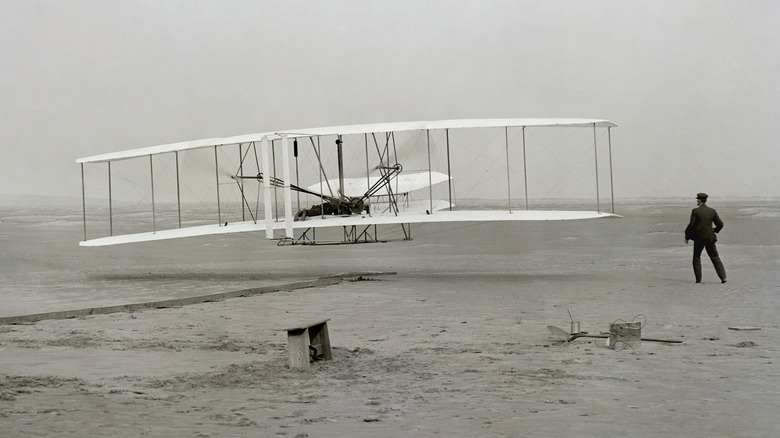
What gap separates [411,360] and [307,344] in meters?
1.22

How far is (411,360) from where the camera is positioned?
9.43m

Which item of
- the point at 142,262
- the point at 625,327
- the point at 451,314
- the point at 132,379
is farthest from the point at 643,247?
the point at 132,379

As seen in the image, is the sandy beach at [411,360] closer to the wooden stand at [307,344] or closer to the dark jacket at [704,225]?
the wooden stand at [307,344]

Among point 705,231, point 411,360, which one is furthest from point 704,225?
point 411,360

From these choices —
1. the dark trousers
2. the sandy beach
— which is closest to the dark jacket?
the dark trousers

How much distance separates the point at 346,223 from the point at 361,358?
39.5ft

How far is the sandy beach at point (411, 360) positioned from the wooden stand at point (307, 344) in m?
0.18

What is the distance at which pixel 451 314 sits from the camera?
44.0 ft

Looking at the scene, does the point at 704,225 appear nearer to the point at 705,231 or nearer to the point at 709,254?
the point at 705,231

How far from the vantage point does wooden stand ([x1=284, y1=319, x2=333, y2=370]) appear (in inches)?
347

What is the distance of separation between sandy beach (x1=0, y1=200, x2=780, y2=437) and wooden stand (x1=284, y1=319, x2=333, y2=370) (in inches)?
7.2

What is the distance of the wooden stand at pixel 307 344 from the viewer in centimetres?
881

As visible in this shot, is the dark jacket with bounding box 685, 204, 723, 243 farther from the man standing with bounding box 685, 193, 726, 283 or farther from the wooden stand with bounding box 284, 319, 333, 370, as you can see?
the wooden stand with bounding box 284, 319, 333, 370

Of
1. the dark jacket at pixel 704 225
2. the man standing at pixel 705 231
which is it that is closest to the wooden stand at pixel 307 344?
the man standing at pixel 705 231
